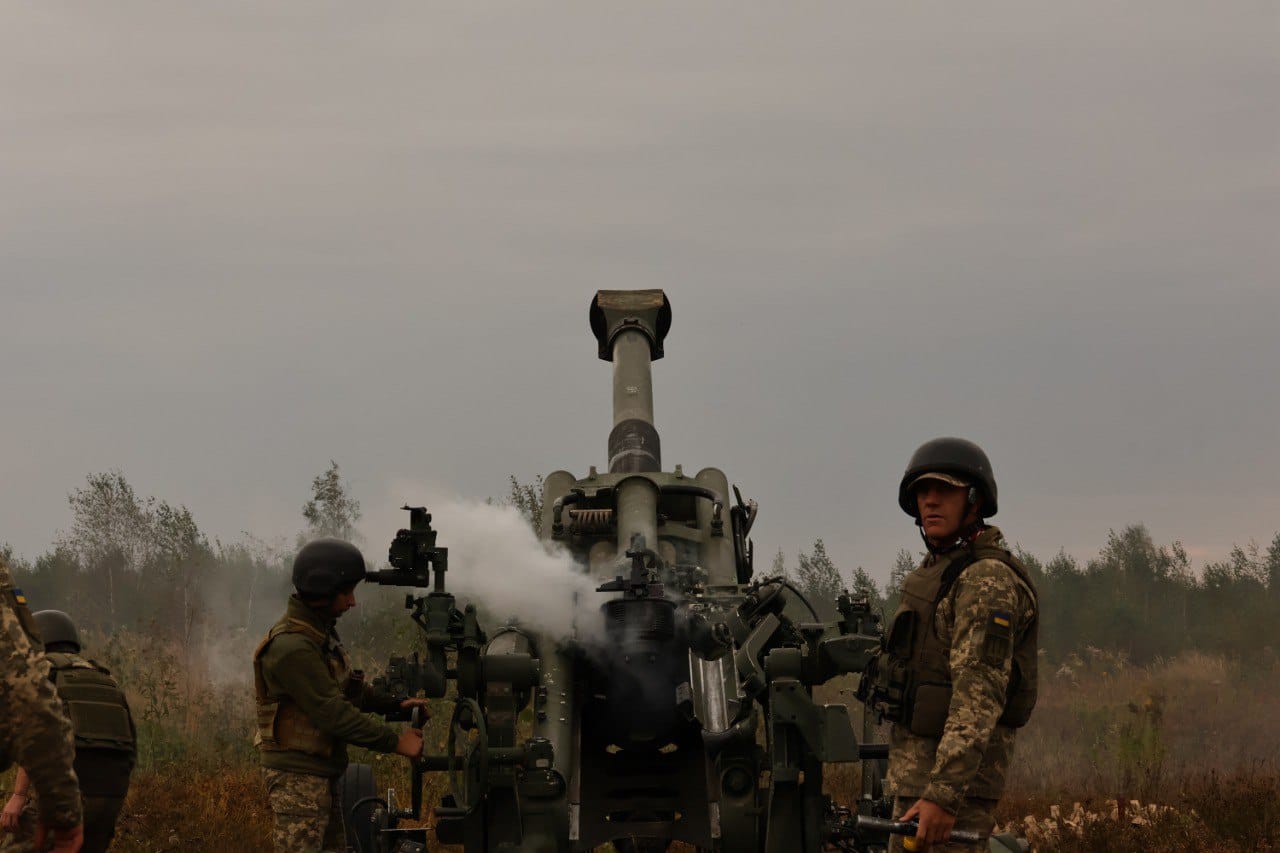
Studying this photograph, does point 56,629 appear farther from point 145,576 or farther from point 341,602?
point 145,576

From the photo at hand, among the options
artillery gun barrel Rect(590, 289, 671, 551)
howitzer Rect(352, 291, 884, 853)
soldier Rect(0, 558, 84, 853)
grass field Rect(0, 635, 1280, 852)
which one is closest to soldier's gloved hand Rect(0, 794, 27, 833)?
soldier Rect(0, 558, 84, 853)

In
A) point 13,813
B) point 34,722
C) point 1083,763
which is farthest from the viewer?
point 1083,763

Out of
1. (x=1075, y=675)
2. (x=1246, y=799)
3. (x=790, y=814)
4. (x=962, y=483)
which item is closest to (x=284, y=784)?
(x=790, y=814)

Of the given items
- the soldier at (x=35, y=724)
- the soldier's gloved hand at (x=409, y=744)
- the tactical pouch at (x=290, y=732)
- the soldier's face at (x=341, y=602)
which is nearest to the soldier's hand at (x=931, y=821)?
the soldier at (x=35, y=724)

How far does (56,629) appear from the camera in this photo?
7.82 m

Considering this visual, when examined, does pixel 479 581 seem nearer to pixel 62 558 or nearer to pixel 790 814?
pixel 790 814

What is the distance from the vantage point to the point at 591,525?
11039 millimetres

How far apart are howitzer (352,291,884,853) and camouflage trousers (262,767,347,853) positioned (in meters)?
0.61

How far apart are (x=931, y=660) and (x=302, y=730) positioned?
124 inches

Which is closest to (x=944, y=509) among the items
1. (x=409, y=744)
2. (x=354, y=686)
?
(x=409, y=744)

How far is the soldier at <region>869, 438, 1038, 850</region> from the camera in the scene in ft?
17.5

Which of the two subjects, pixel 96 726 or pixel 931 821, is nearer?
pixel 931 821

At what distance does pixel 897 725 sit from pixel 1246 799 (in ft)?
24.6

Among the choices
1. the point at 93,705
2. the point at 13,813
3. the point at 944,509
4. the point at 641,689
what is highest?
the point at 944,509
